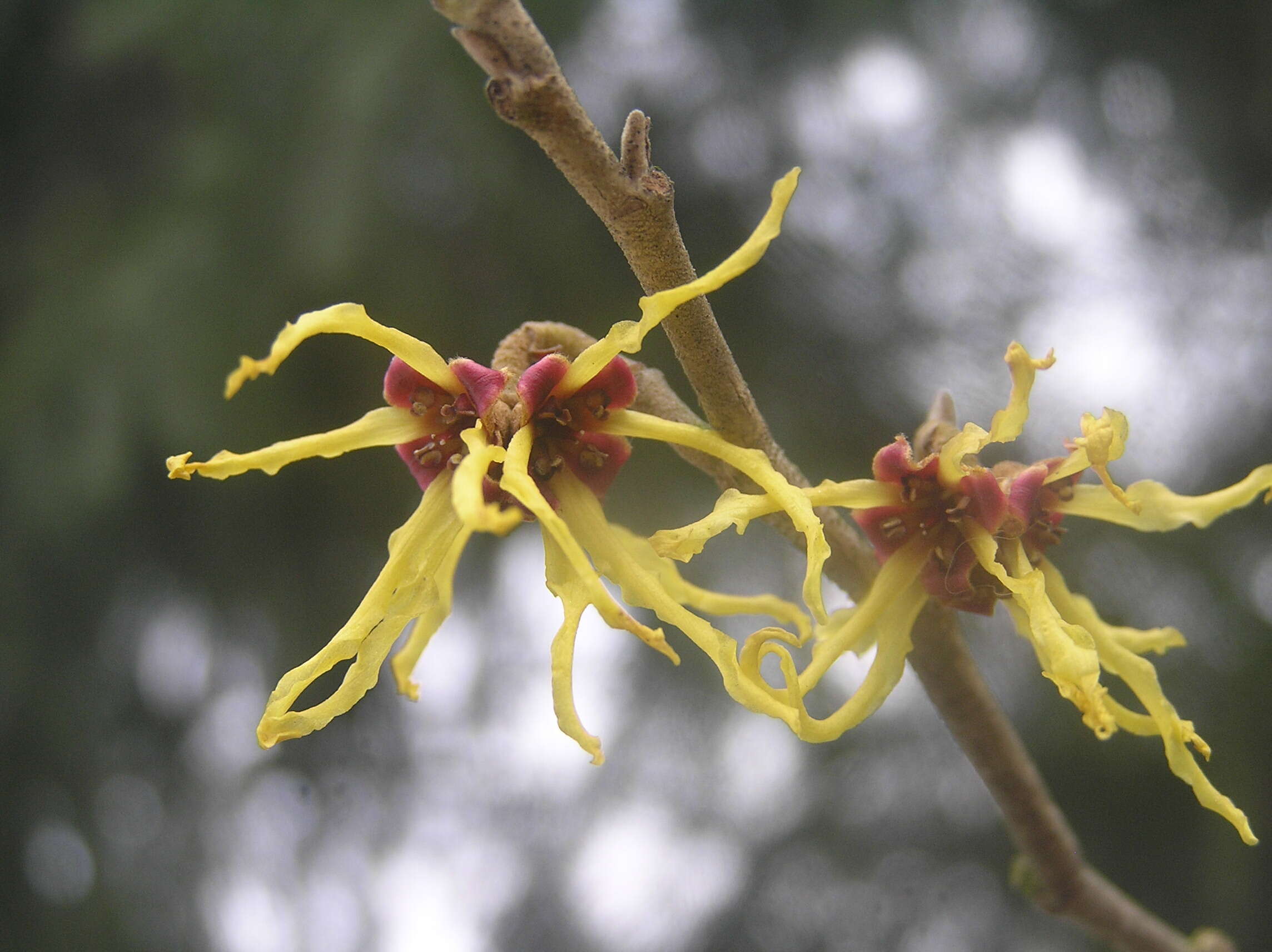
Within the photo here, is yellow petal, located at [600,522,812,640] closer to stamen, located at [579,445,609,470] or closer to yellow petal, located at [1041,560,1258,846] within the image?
stamen, located at [579,445,609,470]

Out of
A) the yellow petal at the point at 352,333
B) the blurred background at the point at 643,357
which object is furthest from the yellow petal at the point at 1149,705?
the blurred background at the point at 643,357

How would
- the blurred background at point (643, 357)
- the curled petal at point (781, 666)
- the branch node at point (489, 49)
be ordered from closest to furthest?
the branch node at point (489, 49) < the curled petal at point (781, 666) < the blurred background at point (643, 357)

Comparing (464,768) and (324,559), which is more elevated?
(324,559)

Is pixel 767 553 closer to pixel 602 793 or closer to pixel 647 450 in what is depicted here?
pixel 647 450

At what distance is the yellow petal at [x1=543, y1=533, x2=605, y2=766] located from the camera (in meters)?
0.56

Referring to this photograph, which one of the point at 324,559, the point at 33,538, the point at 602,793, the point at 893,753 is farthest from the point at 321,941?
the point at 893,753

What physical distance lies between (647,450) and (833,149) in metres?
0.61

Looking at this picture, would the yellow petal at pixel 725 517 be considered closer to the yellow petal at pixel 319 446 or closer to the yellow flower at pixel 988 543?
the yellow flower at pixel 988 543

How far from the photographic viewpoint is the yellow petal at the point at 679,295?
49 cm

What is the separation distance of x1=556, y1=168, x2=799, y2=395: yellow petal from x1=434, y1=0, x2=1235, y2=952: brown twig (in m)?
0.02

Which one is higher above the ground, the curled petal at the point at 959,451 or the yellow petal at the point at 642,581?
the yellow petal at the point at 642,581

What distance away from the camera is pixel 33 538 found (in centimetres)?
167

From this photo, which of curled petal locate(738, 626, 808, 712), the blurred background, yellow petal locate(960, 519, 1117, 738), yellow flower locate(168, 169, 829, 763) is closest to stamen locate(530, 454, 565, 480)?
yellow flower locate(168, 169, 829, 763)

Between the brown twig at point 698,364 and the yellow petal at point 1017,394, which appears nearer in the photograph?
the brown twig at point 698,364
